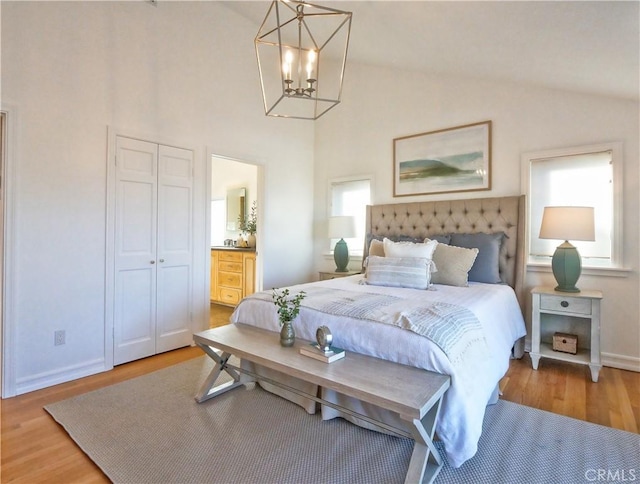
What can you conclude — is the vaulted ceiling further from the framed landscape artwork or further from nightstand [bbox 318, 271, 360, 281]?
nightstand [bbox 318, 271, 360, 281]

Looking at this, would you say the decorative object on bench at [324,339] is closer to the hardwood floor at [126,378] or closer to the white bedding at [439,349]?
the white bedding at [439,349]

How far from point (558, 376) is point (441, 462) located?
172 cm

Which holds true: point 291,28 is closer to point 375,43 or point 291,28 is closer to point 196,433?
point 375,43

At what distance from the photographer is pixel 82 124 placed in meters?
2.75

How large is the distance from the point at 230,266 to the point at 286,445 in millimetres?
3705

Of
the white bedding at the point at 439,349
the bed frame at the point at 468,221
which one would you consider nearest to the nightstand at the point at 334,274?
the bed frame at the point at 468,221

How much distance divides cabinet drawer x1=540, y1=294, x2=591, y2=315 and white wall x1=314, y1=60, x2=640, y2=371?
1.44 feet

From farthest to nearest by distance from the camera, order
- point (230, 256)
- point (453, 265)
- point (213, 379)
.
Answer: point (230, 256), point (453, 265), point (213, 379)

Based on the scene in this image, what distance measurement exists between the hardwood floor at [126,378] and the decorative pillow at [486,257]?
0.79 meters

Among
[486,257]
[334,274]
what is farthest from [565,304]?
[334,274]

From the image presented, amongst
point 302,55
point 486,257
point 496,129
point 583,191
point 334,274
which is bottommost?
point 334,274

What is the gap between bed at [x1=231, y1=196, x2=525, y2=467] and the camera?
1614mm

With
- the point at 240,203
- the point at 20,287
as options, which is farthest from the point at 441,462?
the point at 240,203

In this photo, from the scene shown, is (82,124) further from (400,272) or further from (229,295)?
(229,295)
